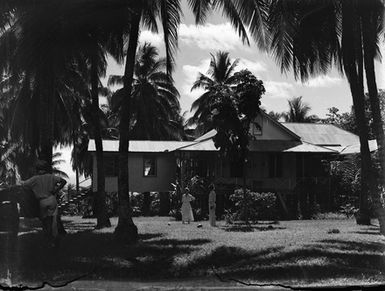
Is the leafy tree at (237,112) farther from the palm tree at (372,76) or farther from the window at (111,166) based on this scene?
the window at (111,166)

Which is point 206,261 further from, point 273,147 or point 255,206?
point 273,147

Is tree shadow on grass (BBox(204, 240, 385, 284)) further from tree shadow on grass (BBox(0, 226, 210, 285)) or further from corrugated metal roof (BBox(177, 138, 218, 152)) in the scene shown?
corrugated metal roof (BBox(177, 138, 218, 152))

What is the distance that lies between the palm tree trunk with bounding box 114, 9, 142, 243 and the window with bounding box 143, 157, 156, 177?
64.9ft

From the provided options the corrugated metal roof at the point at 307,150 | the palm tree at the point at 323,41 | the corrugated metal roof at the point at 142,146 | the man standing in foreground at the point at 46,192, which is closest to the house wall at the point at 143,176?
the corrugated metal roof at the point at 142,146

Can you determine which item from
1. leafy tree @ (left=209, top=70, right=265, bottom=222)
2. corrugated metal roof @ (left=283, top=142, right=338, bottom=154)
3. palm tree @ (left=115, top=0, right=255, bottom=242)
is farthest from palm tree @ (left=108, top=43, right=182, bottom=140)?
palm tree @ (left=115, top=0, right=255, bottom=242)

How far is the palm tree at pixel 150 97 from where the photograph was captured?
130 feet

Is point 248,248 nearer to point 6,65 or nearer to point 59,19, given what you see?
point 59,19

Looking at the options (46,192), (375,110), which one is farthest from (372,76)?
(46,192)

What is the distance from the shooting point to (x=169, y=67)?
48.3 ft

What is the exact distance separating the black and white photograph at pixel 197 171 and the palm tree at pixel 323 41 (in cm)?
5

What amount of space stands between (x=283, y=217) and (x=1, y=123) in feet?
56.7

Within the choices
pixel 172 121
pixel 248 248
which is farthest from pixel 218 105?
pixel 172 121

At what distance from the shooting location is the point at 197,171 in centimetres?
3064

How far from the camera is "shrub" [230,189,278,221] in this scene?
2355 cm
